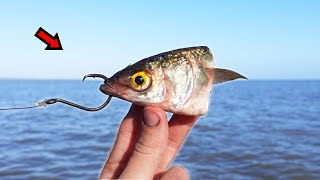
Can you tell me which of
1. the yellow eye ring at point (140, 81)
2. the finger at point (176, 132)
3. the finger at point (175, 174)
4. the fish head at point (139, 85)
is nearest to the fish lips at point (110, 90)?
the fish head at point (139, 85)

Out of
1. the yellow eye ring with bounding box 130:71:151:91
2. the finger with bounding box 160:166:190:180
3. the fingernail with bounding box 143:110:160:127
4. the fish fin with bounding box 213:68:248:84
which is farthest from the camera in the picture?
the fish fin with bounding box 213:68:248:84

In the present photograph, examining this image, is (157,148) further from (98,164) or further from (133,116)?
(98,164)

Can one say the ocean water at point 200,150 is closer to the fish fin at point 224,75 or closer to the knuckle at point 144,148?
the fish fin at point 224,75

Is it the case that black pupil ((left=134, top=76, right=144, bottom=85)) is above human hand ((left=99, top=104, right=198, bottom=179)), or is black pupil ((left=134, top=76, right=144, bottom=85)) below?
above

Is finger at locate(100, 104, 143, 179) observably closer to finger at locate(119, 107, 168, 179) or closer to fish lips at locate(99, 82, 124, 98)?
fish lips at locate(99, 82, 124, 98)

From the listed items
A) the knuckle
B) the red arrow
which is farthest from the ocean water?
the knuckle

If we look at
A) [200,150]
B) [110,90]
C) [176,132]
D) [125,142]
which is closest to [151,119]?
[110,90]

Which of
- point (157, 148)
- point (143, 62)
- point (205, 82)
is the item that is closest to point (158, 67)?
point (143, 62)
